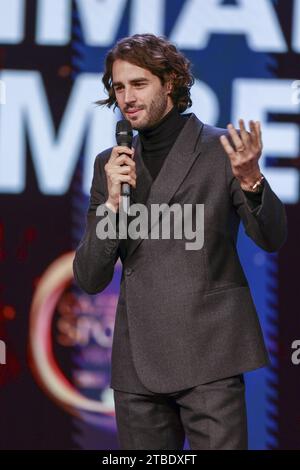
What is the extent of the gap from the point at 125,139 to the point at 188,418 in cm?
68

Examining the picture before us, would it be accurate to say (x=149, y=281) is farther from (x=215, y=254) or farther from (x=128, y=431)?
(x=128, y=431)

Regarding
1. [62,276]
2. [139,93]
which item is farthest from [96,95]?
[139,93]

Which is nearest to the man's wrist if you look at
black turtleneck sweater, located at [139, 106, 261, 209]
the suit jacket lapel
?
the suit jacket lapel

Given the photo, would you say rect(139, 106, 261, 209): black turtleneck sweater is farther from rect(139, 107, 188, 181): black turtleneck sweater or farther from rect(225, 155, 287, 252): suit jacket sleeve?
rect(225, 155, 287, 252): suit jacket sleeve

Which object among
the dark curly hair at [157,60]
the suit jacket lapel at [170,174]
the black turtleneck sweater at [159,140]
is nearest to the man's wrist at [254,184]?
the suit jacket lapel at [170,174]

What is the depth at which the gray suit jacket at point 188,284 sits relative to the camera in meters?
1.86

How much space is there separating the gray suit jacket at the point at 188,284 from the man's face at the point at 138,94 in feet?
0.35

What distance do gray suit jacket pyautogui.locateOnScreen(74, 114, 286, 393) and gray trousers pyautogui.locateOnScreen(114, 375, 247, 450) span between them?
33 mm

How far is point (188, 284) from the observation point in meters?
1.88

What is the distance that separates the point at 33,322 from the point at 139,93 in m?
1.44

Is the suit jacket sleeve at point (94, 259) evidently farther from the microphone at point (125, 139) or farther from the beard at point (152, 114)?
the beard at point (152, 114)

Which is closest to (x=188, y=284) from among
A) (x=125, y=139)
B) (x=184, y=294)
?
(x=184, y=294)

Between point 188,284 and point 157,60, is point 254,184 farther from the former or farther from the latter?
point 157,60
